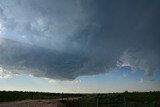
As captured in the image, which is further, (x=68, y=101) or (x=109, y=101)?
(x=68, y=101)

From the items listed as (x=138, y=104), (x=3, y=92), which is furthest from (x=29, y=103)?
(x=3, y=92)

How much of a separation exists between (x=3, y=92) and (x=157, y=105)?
109ft

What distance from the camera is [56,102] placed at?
141 feet

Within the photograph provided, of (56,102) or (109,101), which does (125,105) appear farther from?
(56,102)

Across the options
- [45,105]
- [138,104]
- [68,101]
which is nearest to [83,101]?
[68,101]

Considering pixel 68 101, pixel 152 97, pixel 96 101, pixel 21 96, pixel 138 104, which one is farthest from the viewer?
pixel 21 96

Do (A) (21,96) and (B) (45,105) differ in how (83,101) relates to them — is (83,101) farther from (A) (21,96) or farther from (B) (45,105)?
(A) (21,96)

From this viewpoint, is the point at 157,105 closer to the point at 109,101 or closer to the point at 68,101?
the point at 109,101

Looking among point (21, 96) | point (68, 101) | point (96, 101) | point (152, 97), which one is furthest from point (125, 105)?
point (21, 96)

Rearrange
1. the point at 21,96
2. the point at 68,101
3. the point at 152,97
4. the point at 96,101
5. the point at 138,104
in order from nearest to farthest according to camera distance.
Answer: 1. the point at 138,104
2. the point at 96,101
3. the point at 68,101
4. the point at 152,97
5. the point at 21,96

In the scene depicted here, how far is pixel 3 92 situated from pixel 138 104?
105 feet

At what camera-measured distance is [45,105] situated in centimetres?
4297

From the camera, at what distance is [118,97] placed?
43.6m

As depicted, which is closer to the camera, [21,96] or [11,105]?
[11,105]
